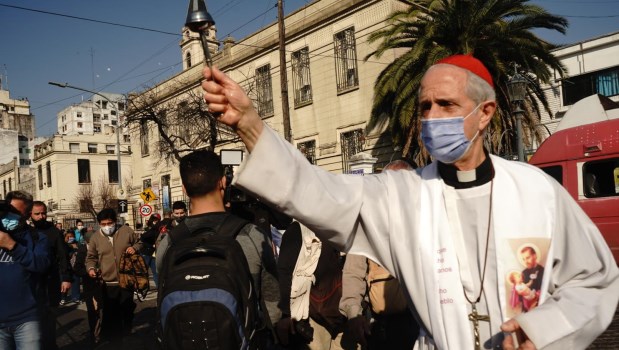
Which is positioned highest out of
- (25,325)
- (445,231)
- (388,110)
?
(388,110)

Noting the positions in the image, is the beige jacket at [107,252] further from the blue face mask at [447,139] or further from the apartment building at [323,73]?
the apartment building at [323,73]

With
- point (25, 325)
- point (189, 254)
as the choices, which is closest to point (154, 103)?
point (25, 325)

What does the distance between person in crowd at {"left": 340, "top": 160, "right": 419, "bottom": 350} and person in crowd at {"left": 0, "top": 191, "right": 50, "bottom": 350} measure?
267 cm

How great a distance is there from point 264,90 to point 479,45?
565 inches

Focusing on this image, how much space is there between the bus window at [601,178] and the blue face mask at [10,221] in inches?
379

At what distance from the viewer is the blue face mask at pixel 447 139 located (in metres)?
2.09

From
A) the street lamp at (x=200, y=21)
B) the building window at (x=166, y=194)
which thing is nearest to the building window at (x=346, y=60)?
the building window at (x=166, y=194)

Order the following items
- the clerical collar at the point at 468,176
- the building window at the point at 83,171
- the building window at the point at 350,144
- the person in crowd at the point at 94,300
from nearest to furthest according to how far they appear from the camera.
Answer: the clerical collar at the point at 468,176 → the person in crowd at the point at 94,300 → the building window at the point at 350,144 → the building window at the point at 83,171

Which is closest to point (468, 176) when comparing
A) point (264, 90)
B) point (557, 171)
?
point (557, 171)

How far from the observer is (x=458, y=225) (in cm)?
200

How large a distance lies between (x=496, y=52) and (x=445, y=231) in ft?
48.8

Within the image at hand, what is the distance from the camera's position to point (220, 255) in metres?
2.79

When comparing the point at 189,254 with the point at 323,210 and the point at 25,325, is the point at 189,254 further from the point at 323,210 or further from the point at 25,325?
the point at 25,325

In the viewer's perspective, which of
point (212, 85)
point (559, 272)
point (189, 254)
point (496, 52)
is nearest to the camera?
point (212, 85)
